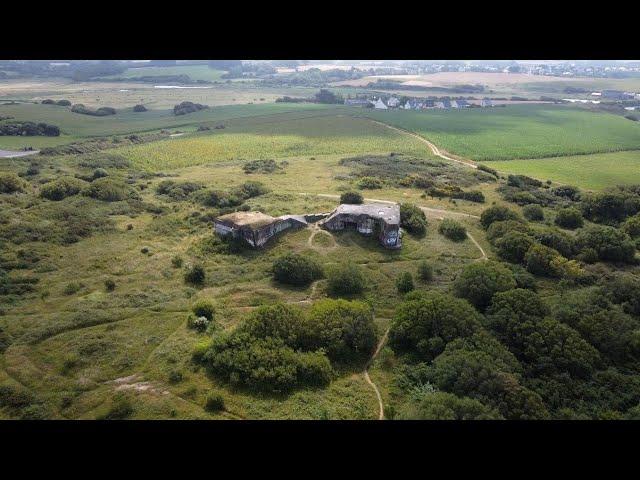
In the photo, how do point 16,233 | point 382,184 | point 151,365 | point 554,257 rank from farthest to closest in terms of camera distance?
point 382,184 < point 16,233 < point 554,257 < point 151,365

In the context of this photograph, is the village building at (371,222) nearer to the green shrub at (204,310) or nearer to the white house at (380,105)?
the green shrub at (204,310)

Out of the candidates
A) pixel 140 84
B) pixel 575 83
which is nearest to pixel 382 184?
pixel 140 84

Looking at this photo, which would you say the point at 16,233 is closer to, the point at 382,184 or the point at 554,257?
the point at 382,184

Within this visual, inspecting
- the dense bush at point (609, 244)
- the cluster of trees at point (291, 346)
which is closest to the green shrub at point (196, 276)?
the cluster of trees at point (291, 346)

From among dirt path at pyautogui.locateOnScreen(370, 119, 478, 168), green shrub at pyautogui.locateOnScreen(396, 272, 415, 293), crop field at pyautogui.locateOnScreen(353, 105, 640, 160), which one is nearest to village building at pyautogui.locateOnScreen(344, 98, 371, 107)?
crop field at pyautogui.locateOnScreen(353, 105, 640, 160)

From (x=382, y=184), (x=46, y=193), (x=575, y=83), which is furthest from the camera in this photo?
(x=575, y=83)

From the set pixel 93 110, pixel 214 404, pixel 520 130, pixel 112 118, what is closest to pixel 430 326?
pixel 214 404

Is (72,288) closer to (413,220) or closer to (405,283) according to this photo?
(405,283)
